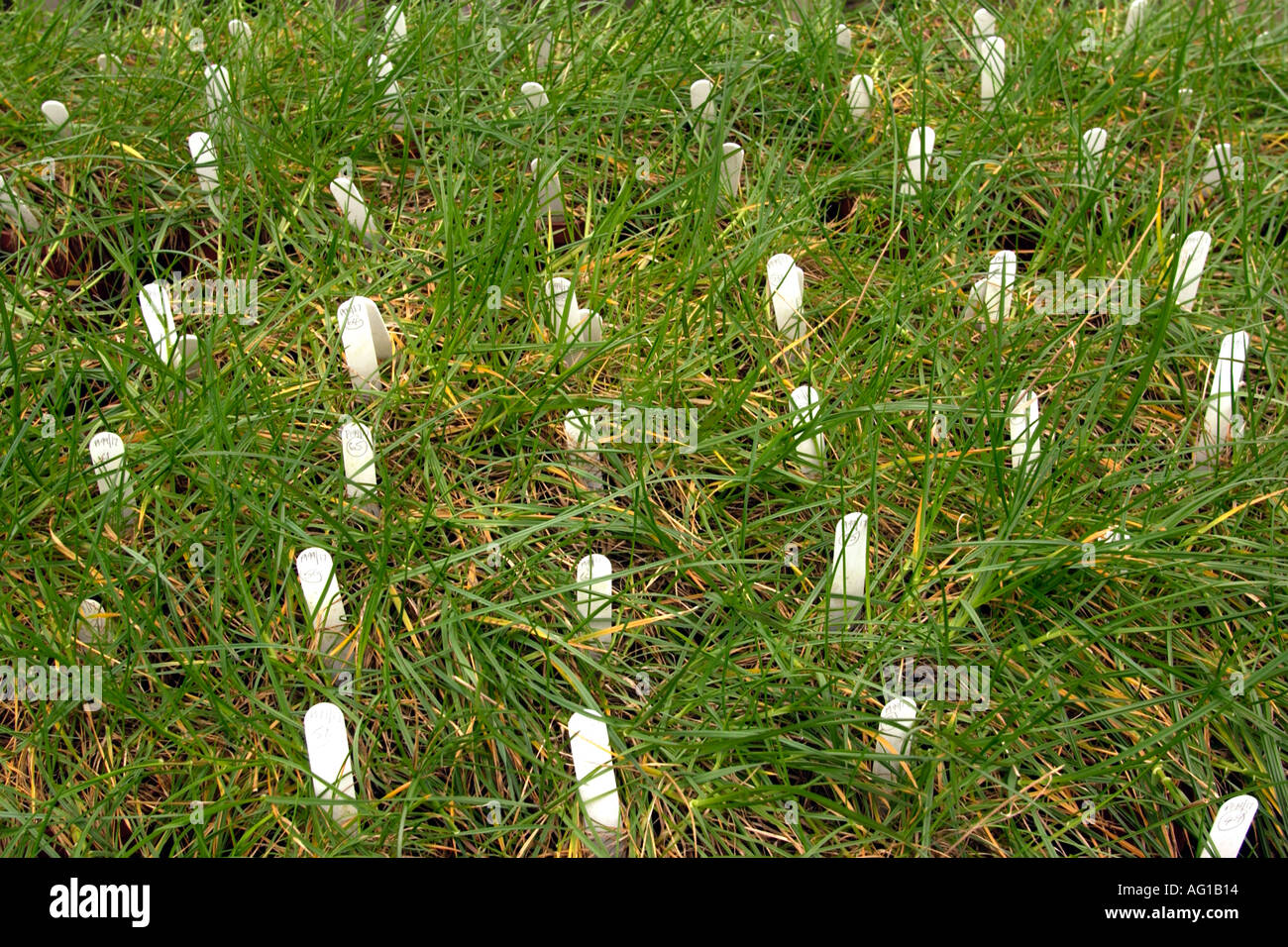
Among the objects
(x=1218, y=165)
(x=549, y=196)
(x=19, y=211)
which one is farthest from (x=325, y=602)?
(x=1218, y=165)

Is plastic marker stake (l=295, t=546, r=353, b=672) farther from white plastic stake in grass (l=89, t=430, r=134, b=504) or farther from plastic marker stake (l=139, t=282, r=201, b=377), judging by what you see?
plastic marker stake (l=139, t=282, r=201, b=377)

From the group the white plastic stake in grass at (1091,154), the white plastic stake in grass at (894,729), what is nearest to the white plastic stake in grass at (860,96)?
the white plastic stake in grass at (1091,154)

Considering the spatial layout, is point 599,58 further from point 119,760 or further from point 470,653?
point 119,760

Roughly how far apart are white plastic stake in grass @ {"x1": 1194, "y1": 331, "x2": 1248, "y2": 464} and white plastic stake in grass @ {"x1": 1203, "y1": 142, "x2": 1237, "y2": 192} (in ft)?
2.21

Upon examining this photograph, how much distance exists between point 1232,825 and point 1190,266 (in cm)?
133

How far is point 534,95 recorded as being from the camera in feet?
10.5

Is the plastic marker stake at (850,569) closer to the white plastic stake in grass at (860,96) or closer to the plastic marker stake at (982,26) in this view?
the white plastic stake in grass at (860,96)

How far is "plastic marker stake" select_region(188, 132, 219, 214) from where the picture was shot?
2.98 m

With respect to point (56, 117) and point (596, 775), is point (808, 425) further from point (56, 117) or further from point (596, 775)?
point (56, 117)

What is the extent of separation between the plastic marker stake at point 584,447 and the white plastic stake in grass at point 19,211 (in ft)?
4.74

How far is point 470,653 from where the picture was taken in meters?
2.37

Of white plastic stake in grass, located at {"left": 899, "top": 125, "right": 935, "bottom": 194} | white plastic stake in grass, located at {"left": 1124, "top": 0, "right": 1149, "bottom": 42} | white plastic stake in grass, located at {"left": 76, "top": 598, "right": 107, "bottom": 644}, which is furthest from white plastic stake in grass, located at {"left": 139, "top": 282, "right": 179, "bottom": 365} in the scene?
white plastic stake in grass, located at {"left": 1124, "top": 0, "right": 1149, "bottom": 42}

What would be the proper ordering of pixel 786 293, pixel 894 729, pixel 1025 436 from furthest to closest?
pixel 786 293 → pixel 1025 436 → pixel 894 729

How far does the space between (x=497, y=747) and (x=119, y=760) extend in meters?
0.69
